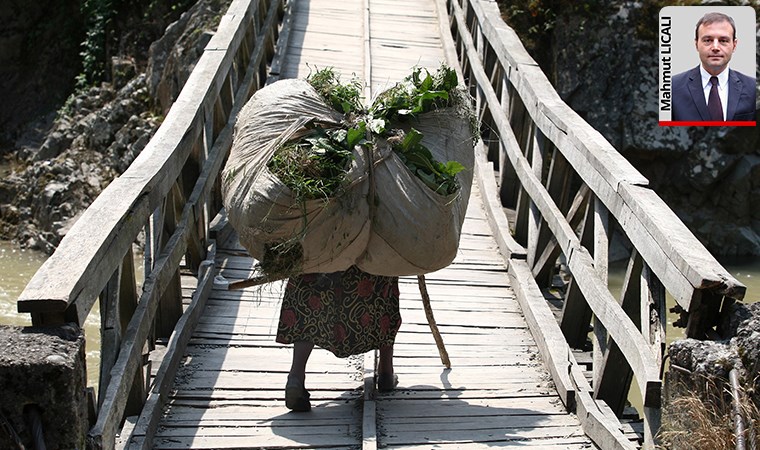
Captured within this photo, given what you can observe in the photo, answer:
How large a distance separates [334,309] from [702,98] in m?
7.95

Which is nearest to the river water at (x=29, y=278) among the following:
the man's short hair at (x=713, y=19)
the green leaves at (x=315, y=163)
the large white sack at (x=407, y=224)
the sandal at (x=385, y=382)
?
the man's short hair at (x=713, y=19)

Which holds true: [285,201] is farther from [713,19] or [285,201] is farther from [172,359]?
[713,19]

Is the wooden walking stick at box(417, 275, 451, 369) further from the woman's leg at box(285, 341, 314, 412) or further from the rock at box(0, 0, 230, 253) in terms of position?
the rock at box(0, 0, 230, 253)

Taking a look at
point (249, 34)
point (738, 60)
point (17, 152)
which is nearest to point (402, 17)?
point (249, 34)

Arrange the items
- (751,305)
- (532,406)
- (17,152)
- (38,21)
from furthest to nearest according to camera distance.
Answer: (38,21), (17,152), (532,406), (751,305)

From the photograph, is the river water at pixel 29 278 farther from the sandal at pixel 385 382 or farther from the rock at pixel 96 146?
the sandal at pixel 385 382

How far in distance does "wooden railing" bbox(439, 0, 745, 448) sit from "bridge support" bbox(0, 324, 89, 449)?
79.8 inches

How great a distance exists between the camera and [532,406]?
15.7ft

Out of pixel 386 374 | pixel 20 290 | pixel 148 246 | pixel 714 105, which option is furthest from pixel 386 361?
pixel 714 105

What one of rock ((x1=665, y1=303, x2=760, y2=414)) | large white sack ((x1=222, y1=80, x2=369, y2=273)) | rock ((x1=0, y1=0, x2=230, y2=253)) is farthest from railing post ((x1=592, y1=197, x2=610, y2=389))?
rock ((x1=0, y1=0, x2=230, y2=253))

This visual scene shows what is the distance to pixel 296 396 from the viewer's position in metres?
4.55

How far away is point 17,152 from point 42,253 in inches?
129

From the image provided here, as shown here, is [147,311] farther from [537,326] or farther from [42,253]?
[42,253]

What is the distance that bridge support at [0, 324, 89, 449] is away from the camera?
116 inches
